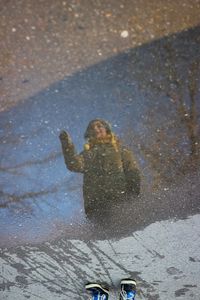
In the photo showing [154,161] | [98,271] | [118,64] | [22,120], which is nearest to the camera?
[118,64]

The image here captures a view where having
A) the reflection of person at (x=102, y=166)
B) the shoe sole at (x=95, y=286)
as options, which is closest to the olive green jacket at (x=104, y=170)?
the reflection of person at (x=102, y=166)

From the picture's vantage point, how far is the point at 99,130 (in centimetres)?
197

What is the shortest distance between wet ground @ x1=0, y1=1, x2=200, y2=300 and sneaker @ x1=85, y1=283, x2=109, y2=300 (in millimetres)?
56

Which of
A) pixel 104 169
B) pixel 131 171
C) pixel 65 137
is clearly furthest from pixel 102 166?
pixel 65 137

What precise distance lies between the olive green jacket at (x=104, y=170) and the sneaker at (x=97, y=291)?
71 cm

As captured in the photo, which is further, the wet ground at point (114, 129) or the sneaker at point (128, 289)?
the sneaker at point (128, 289)

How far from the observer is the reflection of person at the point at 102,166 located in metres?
1.99

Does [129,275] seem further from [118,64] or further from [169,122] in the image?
[118,64]

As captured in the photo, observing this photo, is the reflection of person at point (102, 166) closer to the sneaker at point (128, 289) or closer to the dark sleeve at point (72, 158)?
the dark sleeve at point (72, 158)

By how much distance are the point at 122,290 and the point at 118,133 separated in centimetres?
128

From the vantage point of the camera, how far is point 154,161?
207cm

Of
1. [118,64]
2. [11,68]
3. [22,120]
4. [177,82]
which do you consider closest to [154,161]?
[177,82]

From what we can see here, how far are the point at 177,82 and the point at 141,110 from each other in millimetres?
258

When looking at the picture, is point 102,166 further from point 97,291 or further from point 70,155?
point 97,291
